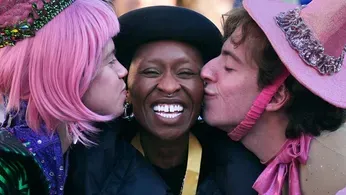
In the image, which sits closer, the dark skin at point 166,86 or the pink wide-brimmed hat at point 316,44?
the pink wide-brimmed hat at point 316,44

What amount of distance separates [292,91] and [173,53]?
0.54 meters

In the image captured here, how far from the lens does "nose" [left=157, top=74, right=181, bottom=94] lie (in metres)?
2.28

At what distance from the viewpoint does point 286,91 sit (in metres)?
2.22

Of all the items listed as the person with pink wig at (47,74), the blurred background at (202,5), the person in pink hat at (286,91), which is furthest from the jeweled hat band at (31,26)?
the blurred background at (202,5)

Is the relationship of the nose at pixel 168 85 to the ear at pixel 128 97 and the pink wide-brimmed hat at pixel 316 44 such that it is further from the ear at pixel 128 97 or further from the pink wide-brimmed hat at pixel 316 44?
the pink wide-brimmed hat at pixel 316 44

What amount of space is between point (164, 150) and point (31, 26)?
2.87 feet

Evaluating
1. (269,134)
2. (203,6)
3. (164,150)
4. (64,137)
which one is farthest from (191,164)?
(203,6)

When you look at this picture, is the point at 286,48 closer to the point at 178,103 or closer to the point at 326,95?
the point at 326,95

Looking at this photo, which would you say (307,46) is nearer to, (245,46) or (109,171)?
(245,46)

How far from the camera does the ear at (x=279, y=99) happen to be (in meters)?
2.22

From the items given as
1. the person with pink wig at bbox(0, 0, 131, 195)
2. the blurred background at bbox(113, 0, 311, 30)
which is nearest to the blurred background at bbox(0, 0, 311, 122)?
the blurred background at bbox(113, 0, 311, 30)

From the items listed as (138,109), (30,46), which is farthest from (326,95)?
(30,46)

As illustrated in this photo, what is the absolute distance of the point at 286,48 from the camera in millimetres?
2102

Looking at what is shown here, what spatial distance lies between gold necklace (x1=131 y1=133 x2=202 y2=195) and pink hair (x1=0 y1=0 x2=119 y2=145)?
17.7 inches
